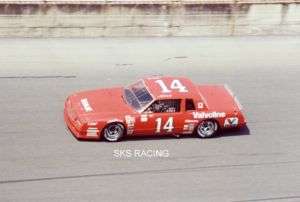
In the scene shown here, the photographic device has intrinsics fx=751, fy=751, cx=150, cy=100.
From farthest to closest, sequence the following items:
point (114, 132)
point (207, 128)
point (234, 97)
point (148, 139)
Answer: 1. point (234, 97)
2. point (207, 128)
3. point (148, 139)
4. point (114, 132)

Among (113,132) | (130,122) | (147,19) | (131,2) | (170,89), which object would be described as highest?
(131,2)

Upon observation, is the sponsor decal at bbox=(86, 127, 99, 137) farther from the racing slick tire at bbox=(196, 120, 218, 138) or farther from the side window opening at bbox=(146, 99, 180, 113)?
the racing slick tire at bbox=(196, 120, 218, 138)

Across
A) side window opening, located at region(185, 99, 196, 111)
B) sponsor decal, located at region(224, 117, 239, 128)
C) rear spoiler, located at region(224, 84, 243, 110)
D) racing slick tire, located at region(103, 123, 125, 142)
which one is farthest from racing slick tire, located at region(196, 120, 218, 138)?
racing slick tire, located at region(103, 123, 125, 142)

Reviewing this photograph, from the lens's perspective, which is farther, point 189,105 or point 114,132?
point 189,105

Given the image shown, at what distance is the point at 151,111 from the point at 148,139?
0.65m

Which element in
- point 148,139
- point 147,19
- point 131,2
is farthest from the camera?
point 147,19

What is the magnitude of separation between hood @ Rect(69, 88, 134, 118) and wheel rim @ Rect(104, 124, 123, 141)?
29cm

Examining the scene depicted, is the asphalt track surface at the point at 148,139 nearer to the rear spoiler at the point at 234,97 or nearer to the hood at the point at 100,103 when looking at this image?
the rear spoiler at the point at 234,97

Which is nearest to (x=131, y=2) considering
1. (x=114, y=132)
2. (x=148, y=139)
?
(x=148, y=139)

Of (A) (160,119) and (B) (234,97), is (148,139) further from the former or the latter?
(B) (234,97)

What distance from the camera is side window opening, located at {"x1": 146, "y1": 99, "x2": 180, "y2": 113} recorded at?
1697cm

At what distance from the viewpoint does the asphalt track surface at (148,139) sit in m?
14.9

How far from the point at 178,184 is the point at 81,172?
1983 mm

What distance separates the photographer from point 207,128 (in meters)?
17.3
